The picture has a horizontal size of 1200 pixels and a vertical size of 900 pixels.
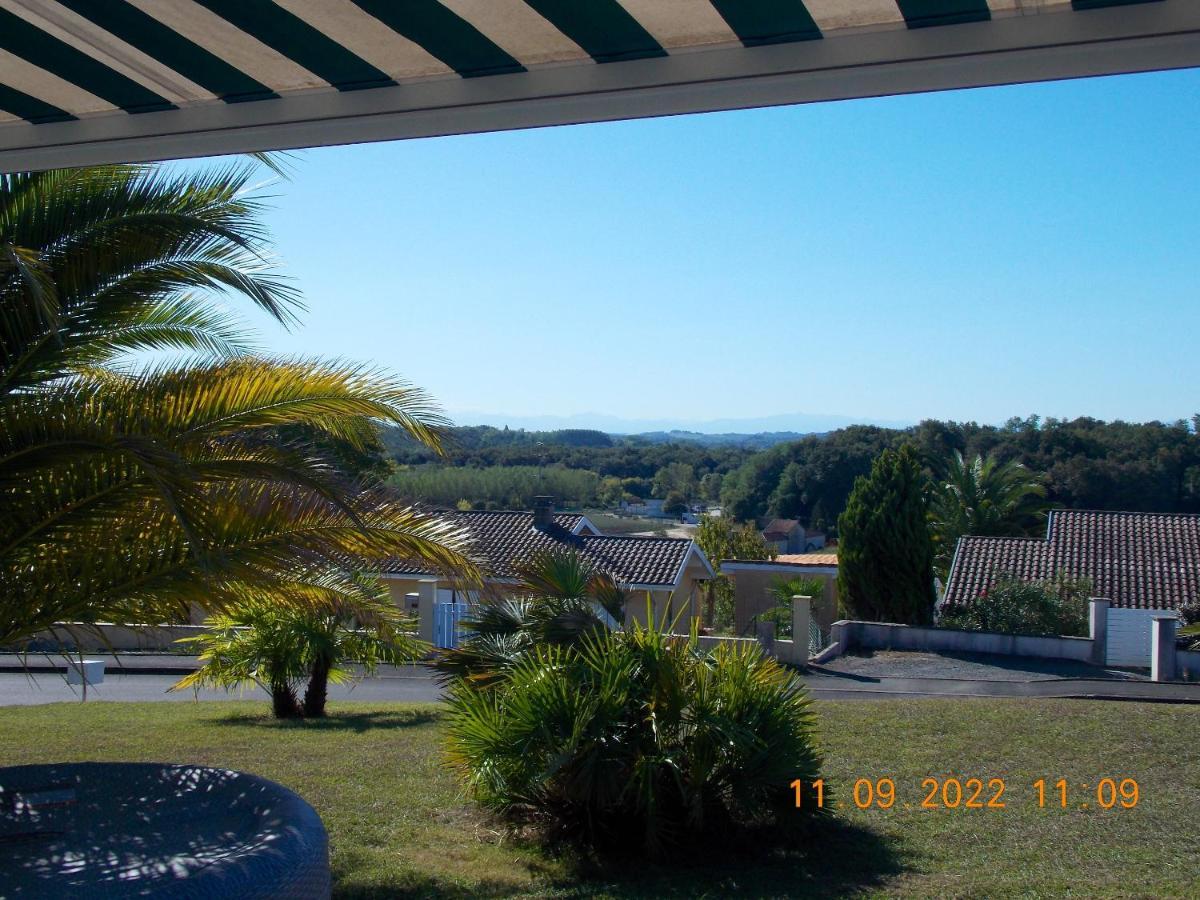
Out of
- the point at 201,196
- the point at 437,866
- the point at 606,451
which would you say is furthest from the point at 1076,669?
the point at 606,451

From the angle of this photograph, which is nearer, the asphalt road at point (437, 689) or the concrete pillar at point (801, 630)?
the asphalt road at point (437, 689)

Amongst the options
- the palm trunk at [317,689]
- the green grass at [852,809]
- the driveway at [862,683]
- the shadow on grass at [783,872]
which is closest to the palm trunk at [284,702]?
the palm trunk at [317,689]

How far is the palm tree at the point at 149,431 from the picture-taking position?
546cm

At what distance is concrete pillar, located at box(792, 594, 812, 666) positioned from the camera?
20.9m

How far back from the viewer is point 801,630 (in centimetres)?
2152

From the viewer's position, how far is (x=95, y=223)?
19.5 feet

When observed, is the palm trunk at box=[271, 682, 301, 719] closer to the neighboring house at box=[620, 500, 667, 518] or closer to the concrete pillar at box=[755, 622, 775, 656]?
the concrete pillar at box=[755, 622, 775, 656]

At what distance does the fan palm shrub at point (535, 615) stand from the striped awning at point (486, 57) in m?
4.81

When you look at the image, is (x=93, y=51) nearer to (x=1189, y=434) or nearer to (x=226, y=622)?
(x=226, y=622)

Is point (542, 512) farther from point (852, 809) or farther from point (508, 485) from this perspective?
point (852, 809)

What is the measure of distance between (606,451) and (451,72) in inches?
3558

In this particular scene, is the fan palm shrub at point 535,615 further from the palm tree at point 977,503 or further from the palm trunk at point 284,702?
the palm tree at point 977,503

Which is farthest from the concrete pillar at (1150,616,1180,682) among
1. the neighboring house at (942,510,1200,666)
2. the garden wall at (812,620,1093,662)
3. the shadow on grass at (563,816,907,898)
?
the shadow on grass at (563,816,907,898)

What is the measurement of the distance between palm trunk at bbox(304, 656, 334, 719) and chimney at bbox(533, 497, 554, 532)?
1854 centimetres
